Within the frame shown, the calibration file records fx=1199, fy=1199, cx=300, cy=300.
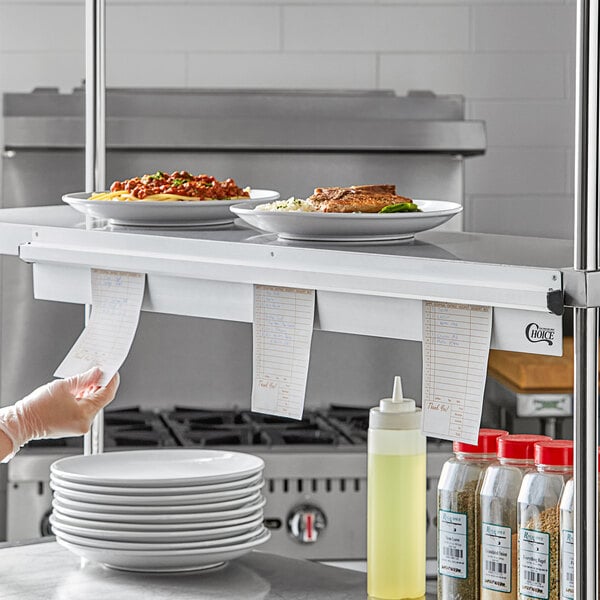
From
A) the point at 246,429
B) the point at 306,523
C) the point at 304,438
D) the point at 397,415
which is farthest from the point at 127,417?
the point at 397,415

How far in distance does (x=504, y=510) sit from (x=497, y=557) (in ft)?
0.18

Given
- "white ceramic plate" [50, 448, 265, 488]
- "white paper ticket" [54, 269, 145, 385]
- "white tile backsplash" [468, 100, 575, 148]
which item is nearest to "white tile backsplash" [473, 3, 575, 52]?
"white tile backsplash" [468, 100, 575, 148]

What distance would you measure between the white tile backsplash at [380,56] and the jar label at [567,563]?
2429 mm

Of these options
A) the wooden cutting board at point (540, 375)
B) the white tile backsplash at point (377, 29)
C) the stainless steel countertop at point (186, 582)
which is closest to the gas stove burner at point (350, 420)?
the wooden cutting board at point (540, 375)

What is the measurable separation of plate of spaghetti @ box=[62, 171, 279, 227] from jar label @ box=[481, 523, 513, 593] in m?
0.51

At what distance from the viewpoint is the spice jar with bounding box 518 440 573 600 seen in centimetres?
122

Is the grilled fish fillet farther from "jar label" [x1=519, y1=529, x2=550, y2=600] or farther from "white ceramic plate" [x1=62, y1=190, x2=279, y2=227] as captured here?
"jar label" [x1=519, y1=529, x2=550, y2=600]

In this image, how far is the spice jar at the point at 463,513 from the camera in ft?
4.36

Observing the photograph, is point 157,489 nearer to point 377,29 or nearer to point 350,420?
point 350,420

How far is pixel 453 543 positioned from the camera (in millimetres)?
1340

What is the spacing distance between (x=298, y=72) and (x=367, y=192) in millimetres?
2281

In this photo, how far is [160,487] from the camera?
5.21 feet

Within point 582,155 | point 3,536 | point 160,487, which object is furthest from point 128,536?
point 3,536

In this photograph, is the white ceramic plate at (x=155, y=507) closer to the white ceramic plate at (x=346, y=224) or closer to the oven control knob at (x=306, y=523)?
the white ceramic plate at (x=346, y=224)
